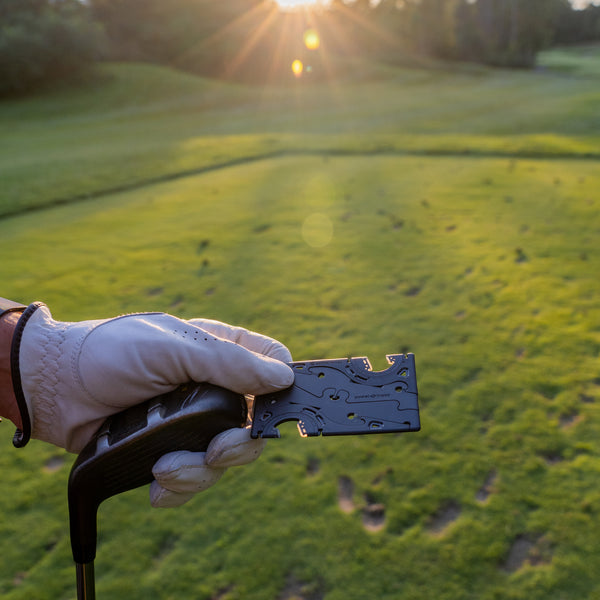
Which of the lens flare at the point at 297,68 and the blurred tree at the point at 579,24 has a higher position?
the blurred tree at the point at 579,24

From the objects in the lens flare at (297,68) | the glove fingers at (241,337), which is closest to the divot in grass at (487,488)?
the glove fingers at (241,337)

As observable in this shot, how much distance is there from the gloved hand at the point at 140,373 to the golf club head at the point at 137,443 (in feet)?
0.11

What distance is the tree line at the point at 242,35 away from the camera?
711 inches

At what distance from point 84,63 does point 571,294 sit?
20.7 metres

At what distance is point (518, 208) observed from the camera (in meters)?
4.66

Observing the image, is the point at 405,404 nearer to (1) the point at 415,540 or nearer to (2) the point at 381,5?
(1) the point at 415,540

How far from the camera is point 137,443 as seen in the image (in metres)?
1.15

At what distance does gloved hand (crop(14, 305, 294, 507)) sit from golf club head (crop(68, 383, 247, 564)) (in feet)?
0.11

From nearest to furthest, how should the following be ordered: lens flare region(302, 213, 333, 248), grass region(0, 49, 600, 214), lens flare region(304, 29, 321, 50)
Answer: lens flare region(302, 213, 333, 248) → grass region(0, 49, 600, 214) → lens flare region(304, 29, 321, 50)

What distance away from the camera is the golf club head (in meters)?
1.14

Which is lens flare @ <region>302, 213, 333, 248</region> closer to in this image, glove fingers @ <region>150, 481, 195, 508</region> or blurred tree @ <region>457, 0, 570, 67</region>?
glove fingers @ <region>150, 481, 195, 508</region>

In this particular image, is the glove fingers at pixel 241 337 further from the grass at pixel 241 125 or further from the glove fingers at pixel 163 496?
the grass at pixel 241 125

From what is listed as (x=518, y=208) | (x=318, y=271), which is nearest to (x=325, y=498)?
(x=318, y=271)

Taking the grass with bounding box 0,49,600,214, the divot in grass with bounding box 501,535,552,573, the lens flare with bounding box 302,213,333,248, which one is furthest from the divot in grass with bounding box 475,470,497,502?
the grass with bounding box 0,49,600,214
